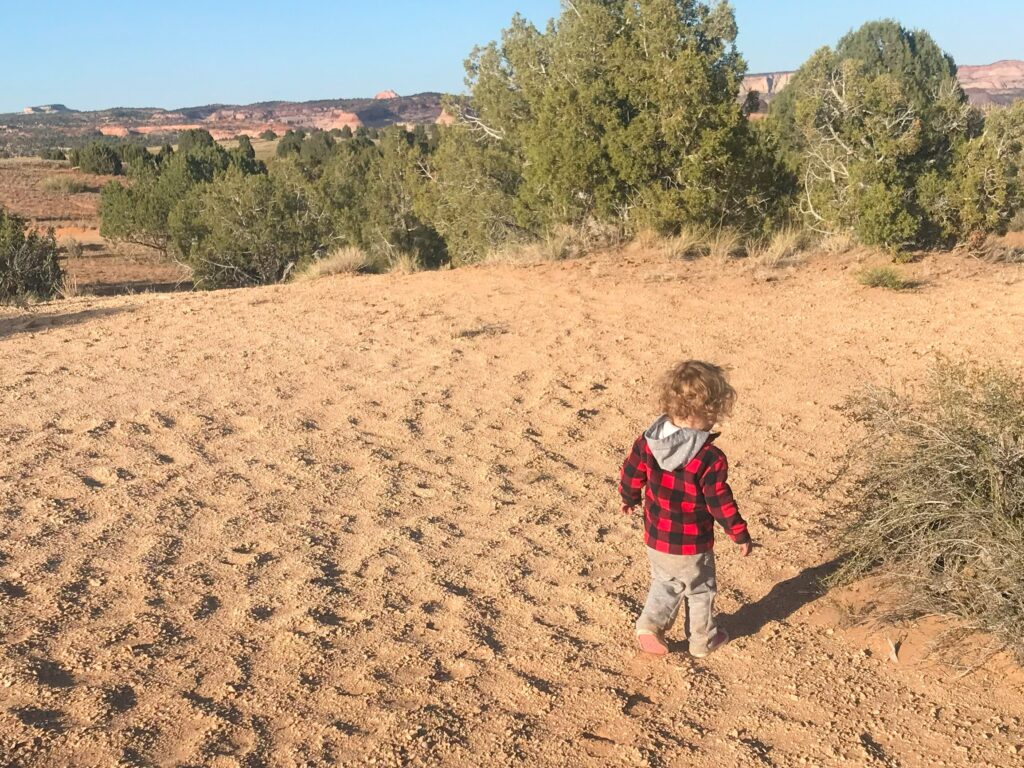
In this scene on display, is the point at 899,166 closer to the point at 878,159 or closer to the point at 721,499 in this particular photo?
the point at 878,159

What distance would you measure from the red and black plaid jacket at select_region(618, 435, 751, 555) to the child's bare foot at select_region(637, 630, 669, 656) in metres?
0.34

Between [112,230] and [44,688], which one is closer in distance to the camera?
[44,688]

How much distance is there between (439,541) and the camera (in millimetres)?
4469

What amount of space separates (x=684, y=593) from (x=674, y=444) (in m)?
0.59

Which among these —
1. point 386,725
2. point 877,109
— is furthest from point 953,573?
point 877,109

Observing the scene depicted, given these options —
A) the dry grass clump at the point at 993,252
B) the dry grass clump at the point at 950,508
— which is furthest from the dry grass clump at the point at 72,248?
→ the dry grass clump at the point at 950,508

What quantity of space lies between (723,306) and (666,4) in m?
5.07

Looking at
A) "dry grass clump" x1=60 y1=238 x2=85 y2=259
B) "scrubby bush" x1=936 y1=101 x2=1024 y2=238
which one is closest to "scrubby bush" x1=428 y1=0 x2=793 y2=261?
"scrubby bush" x1=936 y1=101 x2=1024 y2=238

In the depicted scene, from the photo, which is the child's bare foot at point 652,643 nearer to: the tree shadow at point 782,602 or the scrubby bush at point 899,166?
the tree shadow at point 782,602

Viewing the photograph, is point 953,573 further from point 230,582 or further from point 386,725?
point 230,582

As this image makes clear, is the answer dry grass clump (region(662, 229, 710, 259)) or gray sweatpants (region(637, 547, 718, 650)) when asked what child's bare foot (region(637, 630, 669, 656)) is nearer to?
gray sweatpants (region(637, 547, 718, 650))

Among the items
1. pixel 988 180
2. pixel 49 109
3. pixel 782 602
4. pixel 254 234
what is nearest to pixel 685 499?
pixel 782 602

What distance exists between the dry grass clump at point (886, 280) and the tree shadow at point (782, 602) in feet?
19.7

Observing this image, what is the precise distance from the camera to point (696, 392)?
3232mm
